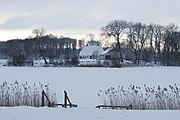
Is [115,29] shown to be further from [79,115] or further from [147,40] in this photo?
[79,115]

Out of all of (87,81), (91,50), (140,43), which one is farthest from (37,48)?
(87,81)

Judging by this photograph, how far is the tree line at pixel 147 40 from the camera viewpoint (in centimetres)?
9262

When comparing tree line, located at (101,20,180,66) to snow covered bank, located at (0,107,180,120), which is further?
tree line, located at (101,20,180,66)

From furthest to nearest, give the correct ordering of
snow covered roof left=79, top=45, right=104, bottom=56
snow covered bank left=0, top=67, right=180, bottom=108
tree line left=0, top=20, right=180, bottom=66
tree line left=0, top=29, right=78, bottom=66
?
snow covered roof left=79, top=45, right=104, bottom=56
tree line left=0, top=29, right=78, bottom=66
tree line left=0, top=20, right=180, bottom=66
snow covered bank left=0, top=67, right=180, bottom=108

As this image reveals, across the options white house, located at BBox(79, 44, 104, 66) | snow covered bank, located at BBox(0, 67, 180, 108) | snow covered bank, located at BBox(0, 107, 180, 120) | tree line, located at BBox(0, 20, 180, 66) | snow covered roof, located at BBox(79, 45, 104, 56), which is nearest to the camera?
snow covered bank, located at BBox(0, 107, 180, 120)

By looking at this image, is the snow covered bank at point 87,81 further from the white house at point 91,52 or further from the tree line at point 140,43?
the white house at point 91,52

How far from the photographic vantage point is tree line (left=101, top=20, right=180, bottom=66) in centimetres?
9262

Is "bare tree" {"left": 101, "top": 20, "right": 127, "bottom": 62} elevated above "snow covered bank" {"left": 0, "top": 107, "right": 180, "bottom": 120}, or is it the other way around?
"bare tree" {"left": 101, "top": 20, "right": 127, "bottom": 62}

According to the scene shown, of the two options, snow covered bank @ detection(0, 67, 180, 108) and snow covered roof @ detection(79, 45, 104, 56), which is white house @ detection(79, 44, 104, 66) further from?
snow covered bank @ detection(0, 67, 180, 108)

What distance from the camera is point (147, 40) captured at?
324 feet

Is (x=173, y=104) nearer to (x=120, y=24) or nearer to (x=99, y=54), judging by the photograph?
(x=120, y=24)

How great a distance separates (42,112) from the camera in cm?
1039

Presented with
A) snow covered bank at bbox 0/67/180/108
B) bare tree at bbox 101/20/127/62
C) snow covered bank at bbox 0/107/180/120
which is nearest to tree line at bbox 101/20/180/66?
bare tree at bbox 101/20/127/62

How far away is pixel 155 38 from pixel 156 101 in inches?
3331
